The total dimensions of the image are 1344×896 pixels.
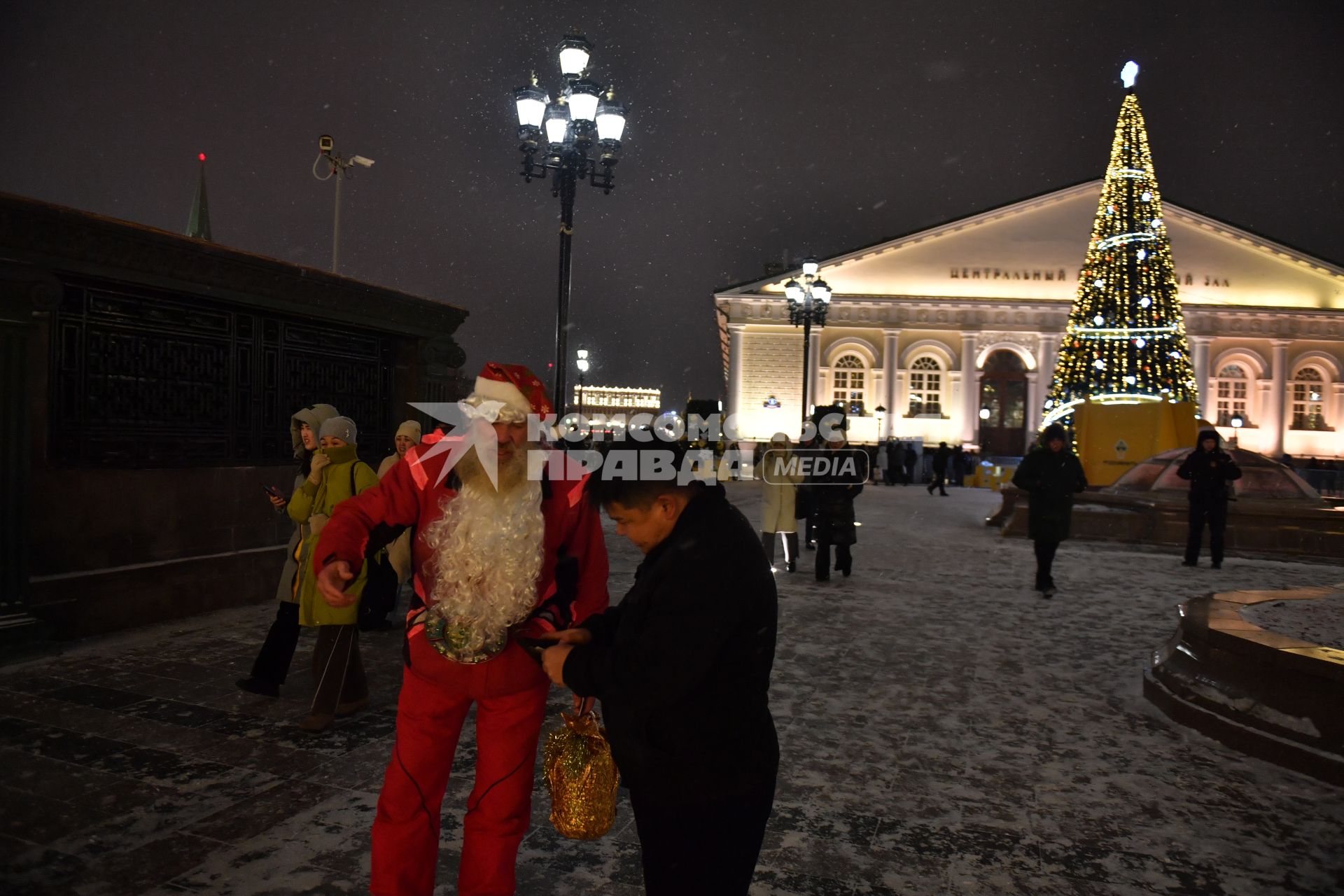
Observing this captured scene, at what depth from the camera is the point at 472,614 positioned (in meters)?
2.47

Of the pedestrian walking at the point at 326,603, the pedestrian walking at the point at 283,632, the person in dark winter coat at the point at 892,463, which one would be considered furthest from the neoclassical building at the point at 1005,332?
the pedestrian walking at the point at 326,603

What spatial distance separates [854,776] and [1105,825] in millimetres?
1064

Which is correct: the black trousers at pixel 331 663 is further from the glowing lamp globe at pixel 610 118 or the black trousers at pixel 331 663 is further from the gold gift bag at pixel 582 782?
the glowing lamp globe at pixel 610 118

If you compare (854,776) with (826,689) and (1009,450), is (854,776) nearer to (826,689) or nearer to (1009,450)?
(826,689)

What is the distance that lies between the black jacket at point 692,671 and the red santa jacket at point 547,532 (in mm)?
718

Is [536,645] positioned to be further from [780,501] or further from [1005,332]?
[1005,332]

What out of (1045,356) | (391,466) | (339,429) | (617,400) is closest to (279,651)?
(339,429)

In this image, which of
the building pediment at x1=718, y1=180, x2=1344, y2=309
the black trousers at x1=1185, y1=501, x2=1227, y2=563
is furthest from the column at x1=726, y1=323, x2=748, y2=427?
the black trousers at x1=1185, y1=501, x2=1227, y2=563

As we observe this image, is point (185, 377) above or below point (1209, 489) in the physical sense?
above

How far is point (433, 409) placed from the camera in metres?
6.04

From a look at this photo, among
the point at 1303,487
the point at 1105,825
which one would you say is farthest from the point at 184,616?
the point at 1303,487

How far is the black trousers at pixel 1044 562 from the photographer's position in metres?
8.77

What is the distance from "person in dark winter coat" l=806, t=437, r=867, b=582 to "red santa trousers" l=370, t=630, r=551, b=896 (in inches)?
276

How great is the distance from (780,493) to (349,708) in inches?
251
